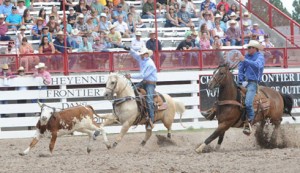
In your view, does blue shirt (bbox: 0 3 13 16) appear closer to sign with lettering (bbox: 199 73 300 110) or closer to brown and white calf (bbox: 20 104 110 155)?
brown and white calf (bbox: 20 104 110 155)

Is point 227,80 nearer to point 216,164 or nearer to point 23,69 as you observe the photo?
point 216,164

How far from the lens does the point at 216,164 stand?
13.4 meters

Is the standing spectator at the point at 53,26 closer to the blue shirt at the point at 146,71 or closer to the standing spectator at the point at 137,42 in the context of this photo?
the standing spectator at the point at 137,42

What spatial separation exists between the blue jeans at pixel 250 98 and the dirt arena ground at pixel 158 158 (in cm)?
67

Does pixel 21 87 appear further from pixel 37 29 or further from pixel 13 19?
pixel 13 19

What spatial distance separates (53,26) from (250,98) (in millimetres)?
7242

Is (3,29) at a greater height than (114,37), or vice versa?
(3,29)

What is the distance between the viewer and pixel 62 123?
15992mm

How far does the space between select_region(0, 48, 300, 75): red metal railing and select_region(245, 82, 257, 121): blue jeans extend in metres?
5.93

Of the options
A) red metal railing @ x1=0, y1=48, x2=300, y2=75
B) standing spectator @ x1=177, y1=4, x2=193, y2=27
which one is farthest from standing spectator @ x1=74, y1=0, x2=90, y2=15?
standing spectator @ x1=177, y1=4, x2=193, y2=27

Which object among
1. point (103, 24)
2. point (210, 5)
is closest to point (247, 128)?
point (103, 24)

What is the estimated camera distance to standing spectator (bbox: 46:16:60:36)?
21531 millimetres

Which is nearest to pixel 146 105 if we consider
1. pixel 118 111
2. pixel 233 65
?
pixel 118 111

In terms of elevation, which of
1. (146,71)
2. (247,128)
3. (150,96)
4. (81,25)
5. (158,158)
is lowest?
(158,158)
